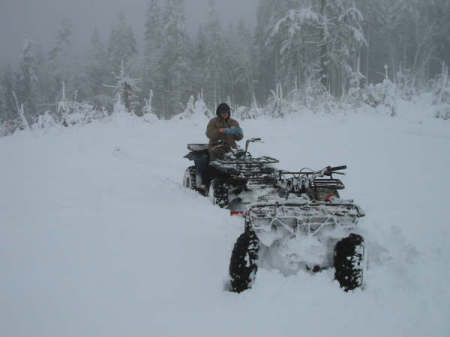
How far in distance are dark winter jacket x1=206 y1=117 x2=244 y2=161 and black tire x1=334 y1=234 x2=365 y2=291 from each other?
13.8 feet

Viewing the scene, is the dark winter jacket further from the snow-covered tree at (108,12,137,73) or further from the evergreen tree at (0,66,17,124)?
the evergreen tree at (0,66,17,124)

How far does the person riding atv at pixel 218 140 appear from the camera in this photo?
725cm

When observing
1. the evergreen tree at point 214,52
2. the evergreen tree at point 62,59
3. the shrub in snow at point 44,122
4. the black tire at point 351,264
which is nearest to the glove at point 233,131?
the black tire at point 351,264

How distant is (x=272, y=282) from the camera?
3523 millimetres

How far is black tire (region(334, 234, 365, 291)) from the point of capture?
3.39 m

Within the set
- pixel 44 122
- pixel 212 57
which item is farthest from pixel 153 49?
pixel 44 122

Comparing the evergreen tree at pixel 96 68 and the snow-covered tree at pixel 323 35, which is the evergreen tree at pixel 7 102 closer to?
the evergreen tree at pixel 96 68

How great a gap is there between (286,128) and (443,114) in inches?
186

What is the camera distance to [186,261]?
404 centimetres

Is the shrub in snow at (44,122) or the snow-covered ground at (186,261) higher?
the shrub in snow at (44,122)

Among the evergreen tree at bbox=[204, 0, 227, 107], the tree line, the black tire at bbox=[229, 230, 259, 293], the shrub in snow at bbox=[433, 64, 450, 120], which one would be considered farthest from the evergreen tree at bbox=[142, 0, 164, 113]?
the black tire at bbox=[229, 230, 259, 293]

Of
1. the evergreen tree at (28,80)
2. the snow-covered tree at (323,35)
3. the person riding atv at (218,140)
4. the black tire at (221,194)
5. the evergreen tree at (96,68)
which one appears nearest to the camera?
the black tire at (221,194)

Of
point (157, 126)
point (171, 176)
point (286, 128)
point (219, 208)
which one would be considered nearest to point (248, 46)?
point (157, 126)

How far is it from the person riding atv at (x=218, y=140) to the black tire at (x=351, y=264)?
3935mm
